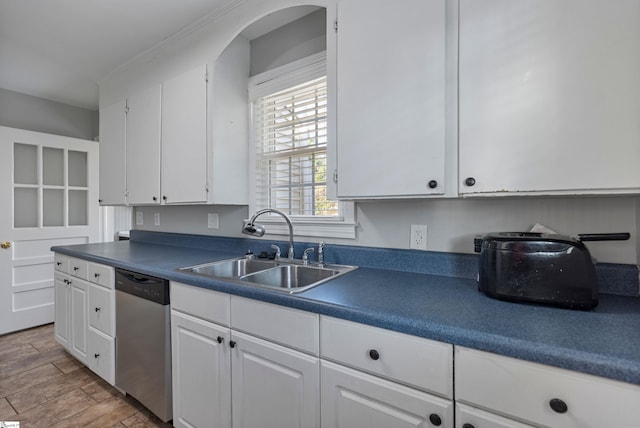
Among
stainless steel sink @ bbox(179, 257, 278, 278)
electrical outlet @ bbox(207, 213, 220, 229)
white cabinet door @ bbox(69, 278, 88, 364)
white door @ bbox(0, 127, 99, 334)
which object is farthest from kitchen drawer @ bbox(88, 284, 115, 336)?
white door @ bbox(0, 127, 99, 334)

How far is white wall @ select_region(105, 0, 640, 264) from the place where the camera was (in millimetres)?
1103

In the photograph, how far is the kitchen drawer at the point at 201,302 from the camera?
4.36 feet

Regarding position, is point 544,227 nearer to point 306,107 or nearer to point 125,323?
point 306,107

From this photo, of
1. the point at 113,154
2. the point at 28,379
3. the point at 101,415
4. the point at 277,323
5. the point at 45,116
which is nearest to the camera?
the point at 277,323

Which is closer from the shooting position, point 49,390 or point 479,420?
point 479,420

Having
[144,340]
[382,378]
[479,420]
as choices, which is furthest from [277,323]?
[144,340]

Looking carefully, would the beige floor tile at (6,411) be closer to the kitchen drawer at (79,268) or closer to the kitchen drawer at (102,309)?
the kitchen drawer at (102,309)

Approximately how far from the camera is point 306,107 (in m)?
1.99

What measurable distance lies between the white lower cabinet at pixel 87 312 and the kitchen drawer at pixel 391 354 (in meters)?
1.58

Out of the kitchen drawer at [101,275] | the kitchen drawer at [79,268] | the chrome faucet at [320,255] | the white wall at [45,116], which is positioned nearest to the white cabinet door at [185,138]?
the kitchen drawer at [101,275]

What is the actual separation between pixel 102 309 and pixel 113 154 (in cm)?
138

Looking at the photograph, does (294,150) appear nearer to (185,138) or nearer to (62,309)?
(185,138)

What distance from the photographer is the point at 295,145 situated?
6.69 feet

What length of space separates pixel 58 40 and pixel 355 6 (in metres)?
2.35
